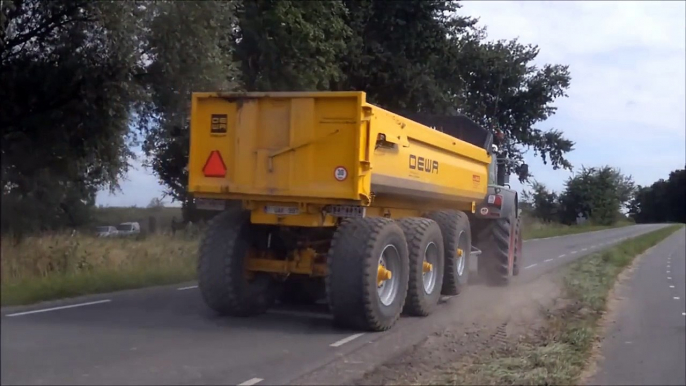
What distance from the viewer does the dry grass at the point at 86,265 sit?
305 inches

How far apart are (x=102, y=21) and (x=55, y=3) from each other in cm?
104

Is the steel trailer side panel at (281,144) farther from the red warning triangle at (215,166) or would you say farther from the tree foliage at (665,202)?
the tree foliage at (665,202)

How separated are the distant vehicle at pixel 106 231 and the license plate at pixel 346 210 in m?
4.47

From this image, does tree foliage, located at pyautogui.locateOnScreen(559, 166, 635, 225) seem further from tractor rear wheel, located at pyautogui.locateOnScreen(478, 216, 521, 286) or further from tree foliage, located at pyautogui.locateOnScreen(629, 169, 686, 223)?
tractor rear wheel, located at pyautogui.locateOnScreen(478, 216, 521, 286)

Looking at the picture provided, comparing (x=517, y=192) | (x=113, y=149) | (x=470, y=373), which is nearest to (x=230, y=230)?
(x=470, y=373)

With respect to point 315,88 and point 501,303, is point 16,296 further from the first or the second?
point 315,88

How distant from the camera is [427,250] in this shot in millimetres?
12641

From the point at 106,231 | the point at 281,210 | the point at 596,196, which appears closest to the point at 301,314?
the point at 281,210

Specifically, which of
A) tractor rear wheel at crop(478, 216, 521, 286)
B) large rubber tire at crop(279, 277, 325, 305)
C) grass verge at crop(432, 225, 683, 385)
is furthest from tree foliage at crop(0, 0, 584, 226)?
grass verge at crop(432, 225, 683, 385)

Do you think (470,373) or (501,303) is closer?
(470,373)

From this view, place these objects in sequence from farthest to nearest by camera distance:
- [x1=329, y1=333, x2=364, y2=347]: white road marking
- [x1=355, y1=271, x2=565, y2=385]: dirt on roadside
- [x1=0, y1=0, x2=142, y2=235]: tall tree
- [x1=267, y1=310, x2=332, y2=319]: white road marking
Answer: [x1=0, y1=0, x2=142, y2=235]: tall tree < [x1=267, y1=310, x2=332, y2=319]: white road marking < [x1=329, y1=333, x2=364, y2=347]: white road marking < [x1=355, y1=271, x2=565, y2=385]: dirt on roadside

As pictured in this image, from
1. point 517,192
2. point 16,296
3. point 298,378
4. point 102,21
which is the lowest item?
point 298,378

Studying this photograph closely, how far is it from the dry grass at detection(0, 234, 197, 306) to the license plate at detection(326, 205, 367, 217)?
3.20 meters

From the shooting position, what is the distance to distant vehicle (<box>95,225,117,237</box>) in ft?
44.6
